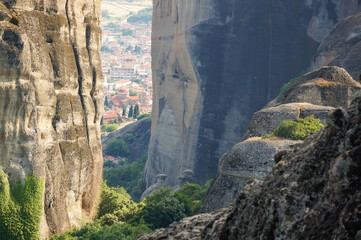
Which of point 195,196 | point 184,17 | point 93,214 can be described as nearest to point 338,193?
point 93,214

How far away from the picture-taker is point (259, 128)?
2780 centimetres

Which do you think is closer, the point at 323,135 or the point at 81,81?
the point at 323,135

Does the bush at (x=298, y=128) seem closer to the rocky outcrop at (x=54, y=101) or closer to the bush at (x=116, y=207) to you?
the rocky outcrop at (x=54, y=101)

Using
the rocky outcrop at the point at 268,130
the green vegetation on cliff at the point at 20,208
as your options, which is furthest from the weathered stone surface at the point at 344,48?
the green vegetation on cliff at the point at 20,208

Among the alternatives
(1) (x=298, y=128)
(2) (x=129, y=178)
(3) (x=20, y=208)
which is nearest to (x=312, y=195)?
(3) (x=20, y=208)

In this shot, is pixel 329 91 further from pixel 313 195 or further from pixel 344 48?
pixel 313 195

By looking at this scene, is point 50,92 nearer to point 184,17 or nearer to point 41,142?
point 41,142

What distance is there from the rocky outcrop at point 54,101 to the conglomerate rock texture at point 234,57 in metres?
22.1

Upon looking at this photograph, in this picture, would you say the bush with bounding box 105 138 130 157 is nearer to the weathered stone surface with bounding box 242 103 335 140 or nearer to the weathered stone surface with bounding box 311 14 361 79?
the weathered stone surface with bounding box 311 14 361 79

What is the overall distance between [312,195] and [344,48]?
36.0m

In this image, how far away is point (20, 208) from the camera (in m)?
22.2

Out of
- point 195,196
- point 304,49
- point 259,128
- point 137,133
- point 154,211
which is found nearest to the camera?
point 259,128

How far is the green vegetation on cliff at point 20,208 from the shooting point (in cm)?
2191

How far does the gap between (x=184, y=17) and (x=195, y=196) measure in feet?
78.8
